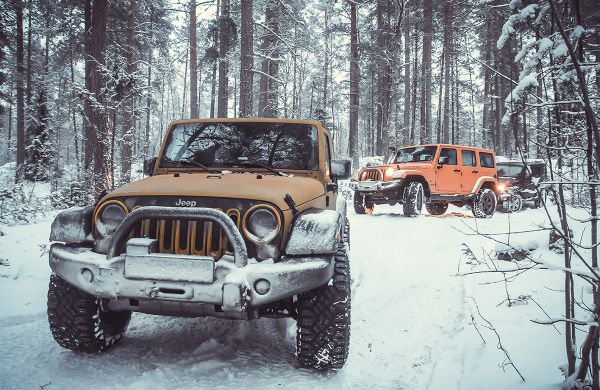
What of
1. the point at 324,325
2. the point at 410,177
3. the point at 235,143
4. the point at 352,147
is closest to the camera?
the point at 324,325

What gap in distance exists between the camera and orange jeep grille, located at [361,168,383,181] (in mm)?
10165

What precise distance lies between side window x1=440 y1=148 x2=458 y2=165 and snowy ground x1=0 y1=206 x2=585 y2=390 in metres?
5.86

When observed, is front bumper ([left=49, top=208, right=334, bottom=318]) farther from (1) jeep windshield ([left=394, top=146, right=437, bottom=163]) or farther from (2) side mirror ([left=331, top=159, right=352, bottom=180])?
(1) jeep windshield ([left=394, top=146, right=437, bottom=163])

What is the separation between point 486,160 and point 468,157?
1005 mm

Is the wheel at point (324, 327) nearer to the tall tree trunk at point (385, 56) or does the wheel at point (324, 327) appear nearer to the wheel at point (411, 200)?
the wheel at point (411, 200)

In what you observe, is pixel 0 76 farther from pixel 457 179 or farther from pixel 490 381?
pixel 490 381

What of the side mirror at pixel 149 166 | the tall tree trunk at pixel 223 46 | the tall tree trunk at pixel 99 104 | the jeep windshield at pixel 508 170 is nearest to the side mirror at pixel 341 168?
the side mirror at pixel 149 166

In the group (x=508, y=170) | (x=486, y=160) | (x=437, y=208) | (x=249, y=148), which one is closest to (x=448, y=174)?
(x=486, y=160)

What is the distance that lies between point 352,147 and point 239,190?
58.7 ft

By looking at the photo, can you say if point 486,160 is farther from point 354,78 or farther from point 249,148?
point 249,148

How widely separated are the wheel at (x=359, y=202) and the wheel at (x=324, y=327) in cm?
801

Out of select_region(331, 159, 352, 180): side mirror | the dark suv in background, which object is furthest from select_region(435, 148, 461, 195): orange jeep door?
select_region(331, 159, 352, 180): side mirror

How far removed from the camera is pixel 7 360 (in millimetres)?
2811

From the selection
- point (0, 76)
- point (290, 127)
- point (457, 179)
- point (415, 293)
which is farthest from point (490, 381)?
point (0, 76)
